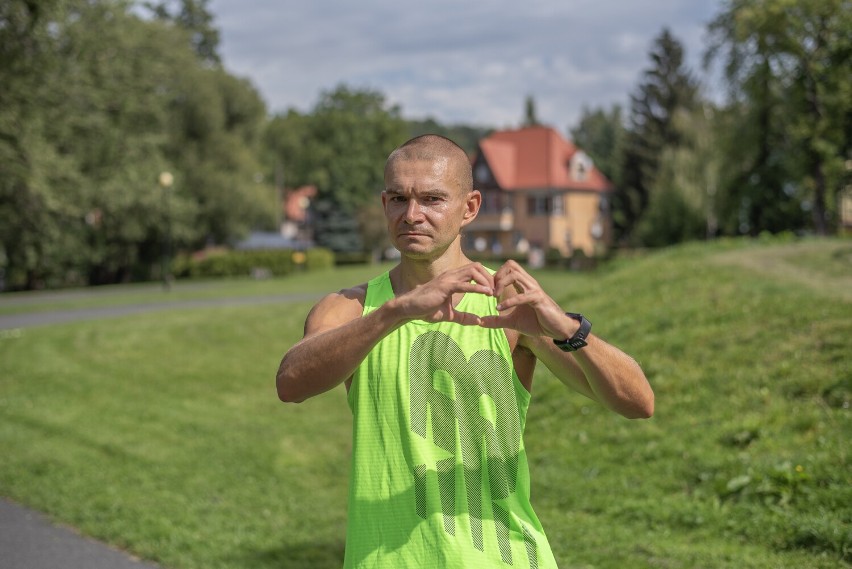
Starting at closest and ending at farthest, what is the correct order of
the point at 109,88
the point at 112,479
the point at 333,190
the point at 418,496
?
the point at 418,496, the point at 112,479, the point at 109,88, the point at 333,190

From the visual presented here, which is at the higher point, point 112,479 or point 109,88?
point 109,88

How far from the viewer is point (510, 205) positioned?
230 ft

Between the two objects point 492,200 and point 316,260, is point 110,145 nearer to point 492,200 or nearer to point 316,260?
point 316,260

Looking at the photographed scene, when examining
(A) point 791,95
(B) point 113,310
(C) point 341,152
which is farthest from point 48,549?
(C) point 341,152

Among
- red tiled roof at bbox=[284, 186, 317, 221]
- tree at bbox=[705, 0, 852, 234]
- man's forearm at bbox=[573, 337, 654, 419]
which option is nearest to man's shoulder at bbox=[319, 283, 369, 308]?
man's forearm at bbox=[573, 337, 654, 419]

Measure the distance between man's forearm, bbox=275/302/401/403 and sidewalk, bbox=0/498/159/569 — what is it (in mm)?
4807

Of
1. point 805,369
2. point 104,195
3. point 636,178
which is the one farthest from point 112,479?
point 636,178

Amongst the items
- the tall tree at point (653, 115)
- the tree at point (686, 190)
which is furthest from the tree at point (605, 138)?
the tree at point (686, 190)

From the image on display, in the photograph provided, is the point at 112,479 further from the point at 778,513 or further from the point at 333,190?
the point at 333,190

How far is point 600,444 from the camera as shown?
934cm

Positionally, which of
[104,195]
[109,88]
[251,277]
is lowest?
[251,277]

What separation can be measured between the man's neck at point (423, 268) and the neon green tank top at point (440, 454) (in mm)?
122

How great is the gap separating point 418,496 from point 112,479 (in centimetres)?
768

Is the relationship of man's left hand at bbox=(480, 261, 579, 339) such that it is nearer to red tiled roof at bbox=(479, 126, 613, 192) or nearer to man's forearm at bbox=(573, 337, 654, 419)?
man's forearm at bbox=(573, 337, 654, 419)
